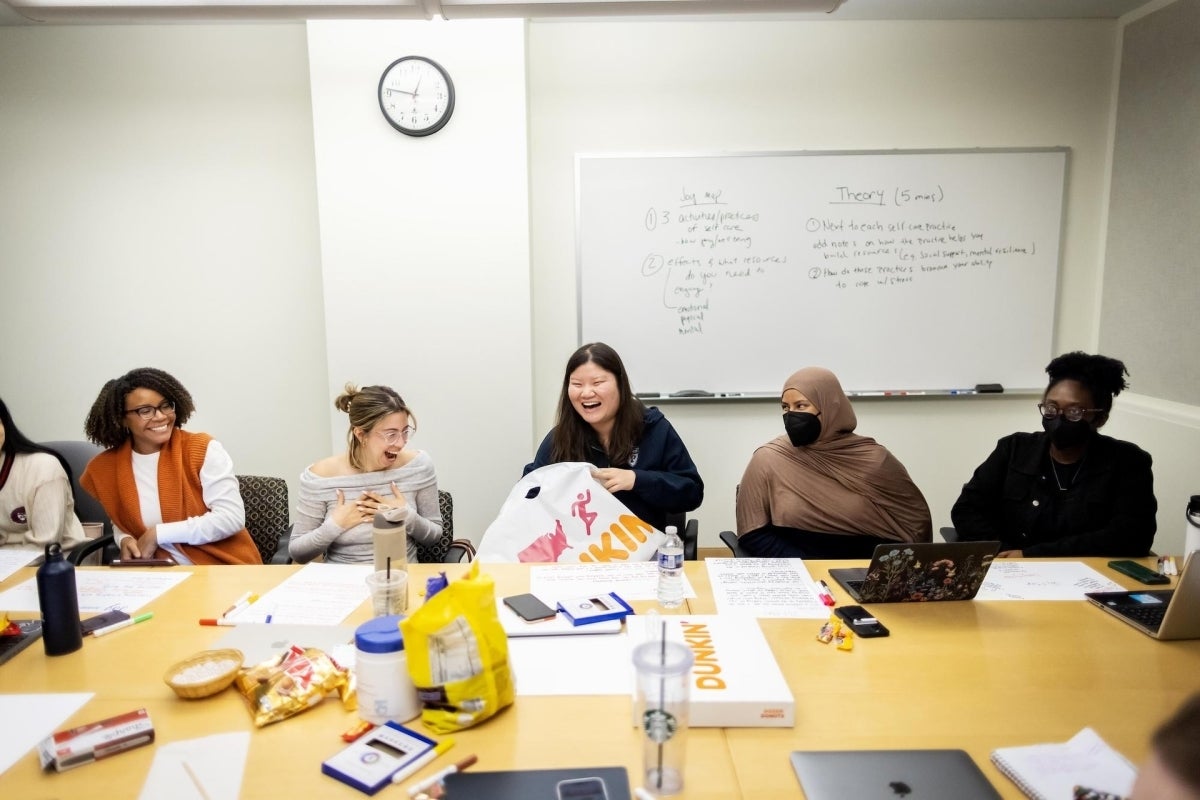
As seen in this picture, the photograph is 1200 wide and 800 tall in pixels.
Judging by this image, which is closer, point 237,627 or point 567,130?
point 237,627

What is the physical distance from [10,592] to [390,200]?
1.89m

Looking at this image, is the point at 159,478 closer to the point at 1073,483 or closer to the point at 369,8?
the point at 369,8

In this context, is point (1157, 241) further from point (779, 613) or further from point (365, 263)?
point (365, 263)

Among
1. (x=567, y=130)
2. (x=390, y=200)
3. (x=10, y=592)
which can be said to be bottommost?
(x=10, y=592)

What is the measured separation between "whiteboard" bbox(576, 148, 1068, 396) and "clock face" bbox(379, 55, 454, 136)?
2.11 feet

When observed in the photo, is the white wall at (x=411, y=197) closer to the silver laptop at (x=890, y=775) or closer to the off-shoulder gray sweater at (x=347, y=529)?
the off-shoulder gray sweater at (x=347, y=529)

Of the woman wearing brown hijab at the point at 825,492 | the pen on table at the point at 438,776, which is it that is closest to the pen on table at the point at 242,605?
the pen on table at the point at 438,776

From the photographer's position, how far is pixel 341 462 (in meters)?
2.36

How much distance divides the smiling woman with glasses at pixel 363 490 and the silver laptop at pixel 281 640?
64 cm

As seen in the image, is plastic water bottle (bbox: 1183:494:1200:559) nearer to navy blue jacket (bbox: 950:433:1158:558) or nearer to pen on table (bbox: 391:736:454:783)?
navy blue jacket (bbox: 950:433:1158:558)

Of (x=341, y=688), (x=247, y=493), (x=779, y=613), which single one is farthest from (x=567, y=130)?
(x=341, y=688)

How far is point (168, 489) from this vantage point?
2.32 m

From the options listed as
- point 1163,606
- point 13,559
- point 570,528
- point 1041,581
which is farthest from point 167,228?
point 1163,606

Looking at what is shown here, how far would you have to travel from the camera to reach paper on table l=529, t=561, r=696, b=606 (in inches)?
68.5
